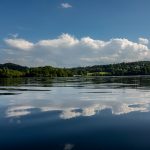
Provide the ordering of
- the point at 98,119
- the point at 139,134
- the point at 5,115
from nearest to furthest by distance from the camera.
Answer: the point at 139,134 < the point at 98,119 < the point at 5,115

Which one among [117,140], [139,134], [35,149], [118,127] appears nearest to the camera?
[35,149]

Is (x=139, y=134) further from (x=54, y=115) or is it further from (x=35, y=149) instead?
(x=54, y=115)

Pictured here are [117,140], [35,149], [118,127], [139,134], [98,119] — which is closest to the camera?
[35,149]

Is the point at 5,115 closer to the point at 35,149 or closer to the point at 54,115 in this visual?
the point at 54,115

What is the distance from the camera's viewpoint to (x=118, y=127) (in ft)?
57.1

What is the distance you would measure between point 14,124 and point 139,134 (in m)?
7.22

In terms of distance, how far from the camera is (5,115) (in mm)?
22078

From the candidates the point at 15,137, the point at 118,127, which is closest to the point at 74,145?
the point at 15,137

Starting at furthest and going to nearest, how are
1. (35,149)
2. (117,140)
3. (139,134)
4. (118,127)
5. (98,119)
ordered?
(98,119), (118,127), (139,134), (117,140), (35,149)

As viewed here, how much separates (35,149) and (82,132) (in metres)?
3.95

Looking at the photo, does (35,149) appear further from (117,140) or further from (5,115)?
(5,115)

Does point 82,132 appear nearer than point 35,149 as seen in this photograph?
No

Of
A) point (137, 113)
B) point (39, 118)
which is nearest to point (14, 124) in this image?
point (39, 118)

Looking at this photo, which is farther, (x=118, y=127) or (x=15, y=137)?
(x=118, y=127)
